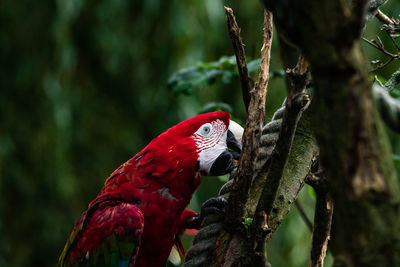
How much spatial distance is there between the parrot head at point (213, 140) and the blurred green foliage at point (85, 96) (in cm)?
192

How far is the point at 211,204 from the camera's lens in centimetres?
79

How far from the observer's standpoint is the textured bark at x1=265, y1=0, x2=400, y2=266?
29 centimetres

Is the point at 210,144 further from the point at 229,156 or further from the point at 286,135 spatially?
the point at 286,135

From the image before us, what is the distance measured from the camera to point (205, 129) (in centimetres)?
87

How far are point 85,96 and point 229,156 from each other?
2477 mm

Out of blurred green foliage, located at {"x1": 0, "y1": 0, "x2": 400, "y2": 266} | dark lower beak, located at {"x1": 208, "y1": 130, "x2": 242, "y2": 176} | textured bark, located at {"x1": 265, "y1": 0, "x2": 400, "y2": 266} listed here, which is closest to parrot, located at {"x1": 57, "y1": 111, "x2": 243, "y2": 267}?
dark lower beak, located at {"x1": 208, "y1": 130, "x2": 242, "y2": 176}

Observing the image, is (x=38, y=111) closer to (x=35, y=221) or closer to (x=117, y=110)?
(x=117, y=110)

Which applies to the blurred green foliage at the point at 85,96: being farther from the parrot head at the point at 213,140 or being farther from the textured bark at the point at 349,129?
the textured bark at the point at 349,129

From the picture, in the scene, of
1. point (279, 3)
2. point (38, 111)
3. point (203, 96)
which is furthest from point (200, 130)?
point (38, 111)

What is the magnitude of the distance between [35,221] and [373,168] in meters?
3.37

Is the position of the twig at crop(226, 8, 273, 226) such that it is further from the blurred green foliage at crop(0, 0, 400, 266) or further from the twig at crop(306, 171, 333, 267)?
the blurred green foliage at crop(0, 0, 400, 266)

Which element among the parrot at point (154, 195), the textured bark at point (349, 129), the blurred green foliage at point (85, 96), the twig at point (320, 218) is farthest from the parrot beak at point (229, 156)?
the blurred green foliage at point (85, 96)

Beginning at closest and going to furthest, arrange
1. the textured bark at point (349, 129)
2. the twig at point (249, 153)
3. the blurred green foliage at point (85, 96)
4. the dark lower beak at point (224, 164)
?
1. the textured bark at point (349, 129)
2. the twig at point (249, 153)
3. the dark lower beak at point (224, 164)
4. the blurred green foliage at point (85, 96)

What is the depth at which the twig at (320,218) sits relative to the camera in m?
0.75
